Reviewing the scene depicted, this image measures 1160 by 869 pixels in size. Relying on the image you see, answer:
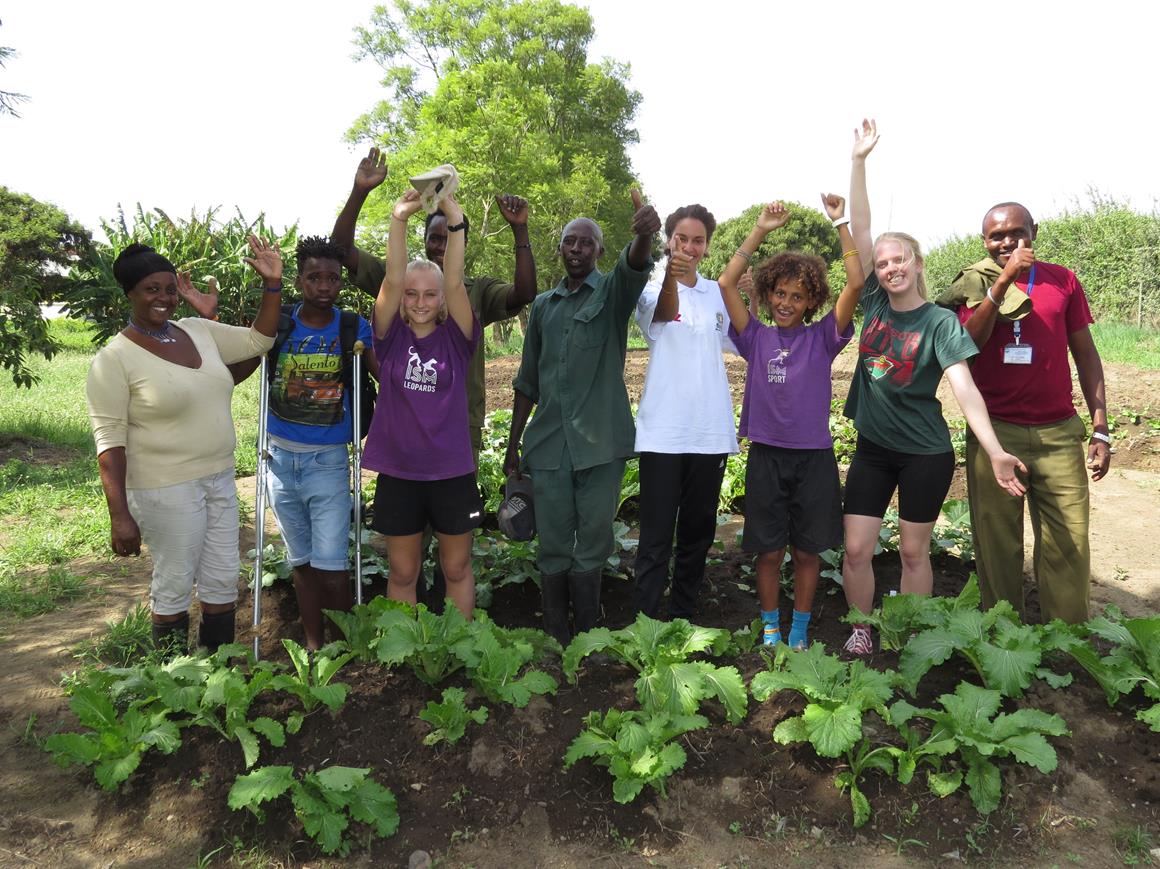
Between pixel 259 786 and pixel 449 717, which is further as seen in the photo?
pixel 449 717

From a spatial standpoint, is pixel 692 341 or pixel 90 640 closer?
pixel 692 341

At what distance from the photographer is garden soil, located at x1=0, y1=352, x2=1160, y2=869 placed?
2.78 m

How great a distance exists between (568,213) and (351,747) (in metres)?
27.1

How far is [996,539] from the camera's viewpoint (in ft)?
13.9

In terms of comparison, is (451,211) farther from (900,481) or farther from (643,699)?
(900,481)

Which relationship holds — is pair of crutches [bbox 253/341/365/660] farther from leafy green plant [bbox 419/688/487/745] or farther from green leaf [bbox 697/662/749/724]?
green leaf [bbox 697/662/749/724]

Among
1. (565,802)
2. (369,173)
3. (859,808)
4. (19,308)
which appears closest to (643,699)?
(565,802)

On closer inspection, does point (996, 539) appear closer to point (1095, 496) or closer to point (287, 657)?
point (287, 657)

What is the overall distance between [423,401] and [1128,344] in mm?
15685

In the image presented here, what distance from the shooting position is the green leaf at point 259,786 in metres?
2.72

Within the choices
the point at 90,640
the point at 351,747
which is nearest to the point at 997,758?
the point at 351,747

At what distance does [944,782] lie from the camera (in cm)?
292

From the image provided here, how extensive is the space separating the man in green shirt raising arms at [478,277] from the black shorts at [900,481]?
5.90ft

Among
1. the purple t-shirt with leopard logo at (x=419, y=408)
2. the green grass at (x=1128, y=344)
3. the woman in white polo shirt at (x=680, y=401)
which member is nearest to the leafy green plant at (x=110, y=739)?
the purple t-shirt with leopard logo at (x=419, y=408)
